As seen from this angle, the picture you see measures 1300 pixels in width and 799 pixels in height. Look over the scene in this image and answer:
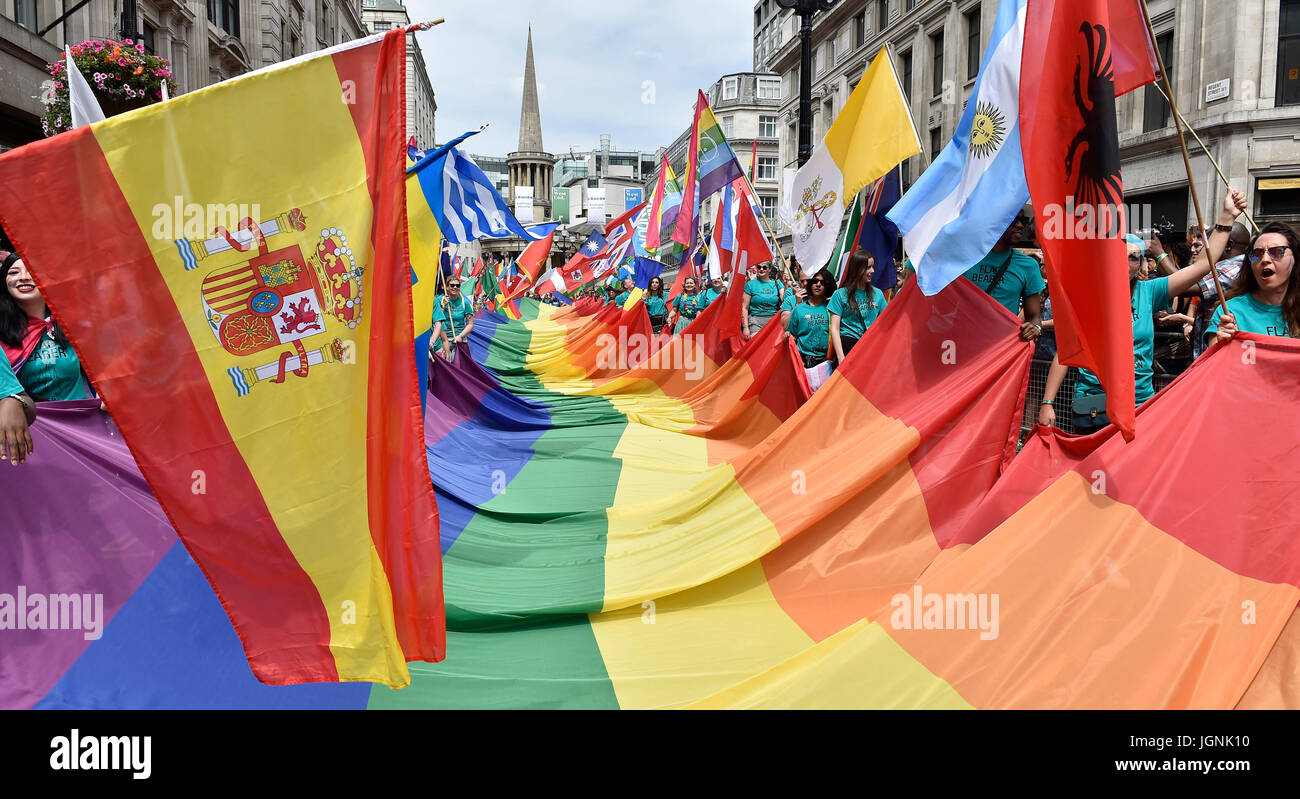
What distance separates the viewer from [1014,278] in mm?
5465

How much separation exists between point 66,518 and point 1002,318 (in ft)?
16.0

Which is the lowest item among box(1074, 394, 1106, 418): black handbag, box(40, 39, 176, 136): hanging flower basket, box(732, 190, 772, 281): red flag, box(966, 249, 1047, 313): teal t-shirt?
box(1074, 394, 1106, 418): black handbag

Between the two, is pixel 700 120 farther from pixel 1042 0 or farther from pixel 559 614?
pixel 559 614

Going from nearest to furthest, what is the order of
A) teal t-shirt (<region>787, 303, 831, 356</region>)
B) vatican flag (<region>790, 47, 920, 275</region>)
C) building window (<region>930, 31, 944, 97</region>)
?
1. vatican flag (<region>790, 47, 920, 275</region>)
2. teal t-shirt (<region>787, 303, 831, 356</region>)
3. building window (<region>930, 31, 944, 97</region>)

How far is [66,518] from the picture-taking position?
3.81 metres

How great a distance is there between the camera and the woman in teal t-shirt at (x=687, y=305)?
1924 cm

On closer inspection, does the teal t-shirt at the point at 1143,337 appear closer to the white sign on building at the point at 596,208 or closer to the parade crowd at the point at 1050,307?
the parade crowd at the point at 1050,307

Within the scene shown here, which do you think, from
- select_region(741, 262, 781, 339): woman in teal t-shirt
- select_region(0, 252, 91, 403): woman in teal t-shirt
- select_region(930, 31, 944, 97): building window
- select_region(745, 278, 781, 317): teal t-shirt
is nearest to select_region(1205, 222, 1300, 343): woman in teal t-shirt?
select_region(0, 252, 91, 403): woman in teal t-shirt

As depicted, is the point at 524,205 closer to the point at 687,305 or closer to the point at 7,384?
the point at 687,305

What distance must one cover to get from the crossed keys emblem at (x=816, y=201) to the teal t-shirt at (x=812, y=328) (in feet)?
2.86

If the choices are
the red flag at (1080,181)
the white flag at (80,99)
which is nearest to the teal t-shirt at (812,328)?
the red flag at (1080,181)

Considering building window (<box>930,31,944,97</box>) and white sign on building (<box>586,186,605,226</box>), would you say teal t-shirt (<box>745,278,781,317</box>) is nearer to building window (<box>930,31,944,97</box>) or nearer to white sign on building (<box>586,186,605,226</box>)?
building window (<box>930,31,944,97</box>)

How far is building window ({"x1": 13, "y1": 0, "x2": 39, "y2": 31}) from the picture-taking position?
15.3m

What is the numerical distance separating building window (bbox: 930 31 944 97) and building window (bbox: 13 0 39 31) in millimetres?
26977
